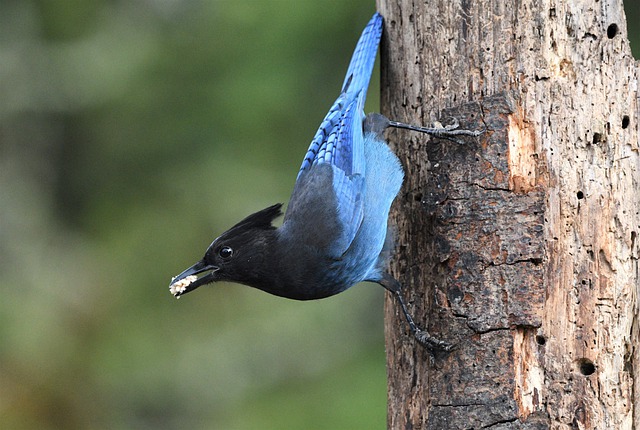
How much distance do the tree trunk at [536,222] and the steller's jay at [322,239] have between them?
508mm

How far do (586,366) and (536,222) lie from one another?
23.3 inches

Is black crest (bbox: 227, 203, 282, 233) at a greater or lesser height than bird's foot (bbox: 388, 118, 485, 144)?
lesser

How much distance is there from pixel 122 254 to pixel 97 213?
56 cm

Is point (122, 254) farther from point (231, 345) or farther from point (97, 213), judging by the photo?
point (231, 345)

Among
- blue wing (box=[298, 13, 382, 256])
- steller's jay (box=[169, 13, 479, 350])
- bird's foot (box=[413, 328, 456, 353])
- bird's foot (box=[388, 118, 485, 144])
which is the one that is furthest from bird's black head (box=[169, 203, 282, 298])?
bird's foot (box=[388, 118, 485, 144])

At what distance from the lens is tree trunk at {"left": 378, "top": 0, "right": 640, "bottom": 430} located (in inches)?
129

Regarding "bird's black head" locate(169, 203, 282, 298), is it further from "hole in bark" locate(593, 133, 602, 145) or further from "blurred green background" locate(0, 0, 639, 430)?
"blurred green background" locate(0, 0, 639, 430)

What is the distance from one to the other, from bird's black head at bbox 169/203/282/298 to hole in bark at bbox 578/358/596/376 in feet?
5.15

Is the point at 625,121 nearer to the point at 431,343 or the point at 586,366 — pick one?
the point at 586,366

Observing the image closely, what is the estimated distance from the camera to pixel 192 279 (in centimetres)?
409

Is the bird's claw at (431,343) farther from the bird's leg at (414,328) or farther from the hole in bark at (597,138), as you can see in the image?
the hole in bark at (597,138)

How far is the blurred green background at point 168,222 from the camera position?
650 cm

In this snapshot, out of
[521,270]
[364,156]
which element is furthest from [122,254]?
[521,270]

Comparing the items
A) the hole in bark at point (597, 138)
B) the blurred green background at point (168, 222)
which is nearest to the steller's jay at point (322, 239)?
the hole in bark at point (597, 138)
